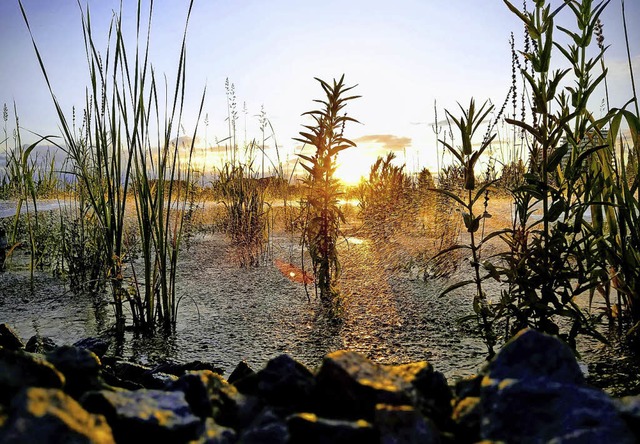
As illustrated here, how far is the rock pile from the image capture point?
2.64 feet

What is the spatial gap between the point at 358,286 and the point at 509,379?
1.71 meters

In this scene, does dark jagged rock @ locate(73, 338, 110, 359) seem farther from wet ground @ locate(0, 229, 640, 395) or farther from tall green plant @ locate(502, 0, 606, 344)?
tall green plant @ locate(502, 0, 606, 344)

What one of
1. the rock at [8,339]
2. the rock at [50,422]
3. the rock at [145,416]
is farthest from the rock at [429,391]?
the rock at [8,339]

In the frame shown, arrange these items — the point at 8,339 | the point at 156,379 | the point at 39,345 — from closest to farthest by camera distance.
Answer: the point at 156,379 < the point at 8,339 < the point at 39,345

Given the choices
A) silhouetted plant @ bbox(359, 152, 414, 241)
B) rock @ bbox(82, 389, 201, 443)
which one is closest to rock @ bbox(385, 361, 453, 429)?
rock @ bbox(82, 389, 201, 443)

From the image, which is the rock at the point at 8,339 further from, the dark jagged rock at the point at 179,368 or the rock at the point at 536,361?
the rock at the point at 536,361

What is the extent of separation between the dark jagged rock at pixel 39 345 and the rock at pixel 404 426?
1.42 metres

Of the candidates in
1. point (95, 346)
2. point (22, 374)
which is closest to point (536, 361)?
point (22, 374)

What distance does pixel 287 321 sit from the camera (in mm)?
2109

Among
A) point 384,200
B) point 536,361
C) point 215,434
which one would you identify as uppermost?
point 384,200

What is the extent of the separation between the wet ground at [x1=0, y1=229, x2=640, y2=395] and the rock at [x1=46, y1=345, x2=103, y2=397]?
26.8 inches

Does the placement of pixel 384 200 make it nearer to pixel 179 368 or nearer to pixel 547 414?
pixel 179 368

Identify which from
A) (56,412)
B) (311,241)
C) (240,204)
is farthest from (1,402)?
(240,204)

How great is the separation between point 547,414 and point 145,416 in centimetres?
71
